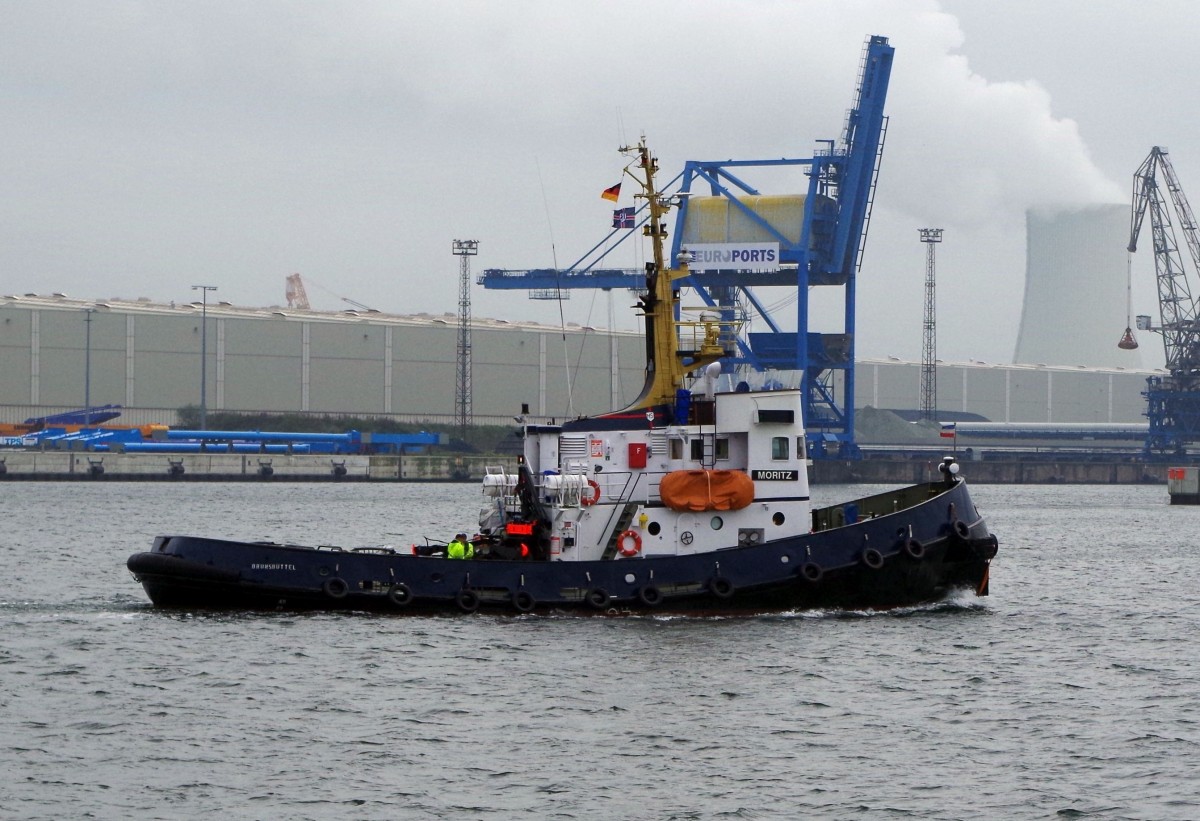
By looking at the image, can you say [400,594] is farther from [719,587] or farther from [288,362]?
[288,362]

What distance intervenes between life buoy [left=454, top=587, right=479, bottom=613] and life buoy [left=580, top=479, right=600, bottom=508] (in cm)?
194

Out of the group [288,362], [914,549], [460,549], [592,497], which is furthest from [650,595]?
[288,362]

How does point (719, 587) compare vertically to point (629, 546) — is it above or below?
below

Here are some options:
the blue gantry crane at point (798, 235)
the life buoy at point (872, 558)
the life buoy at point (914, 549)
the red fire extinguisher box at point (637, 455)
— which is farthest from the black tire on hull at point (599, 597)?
the blue gantry crane at point (798, 235)

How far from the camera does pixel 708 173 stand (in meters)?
81.5

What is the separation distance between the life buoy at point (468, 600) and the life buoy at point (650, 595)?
7.36ft

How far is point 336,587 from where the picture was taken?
77.2 feet

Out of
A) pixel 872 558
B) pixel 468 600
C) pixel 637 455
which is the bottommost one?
pixel 468 600

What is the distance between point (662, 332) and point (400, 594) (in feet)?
16.9

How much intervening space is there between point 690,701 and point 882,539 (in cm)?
628

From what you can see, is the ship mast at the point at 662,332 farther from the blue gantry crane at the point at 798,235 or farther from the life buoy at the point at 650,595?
the blue gantry crane at the point at 798,235

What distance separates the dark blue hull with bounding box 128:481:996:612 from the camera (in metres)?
23.2

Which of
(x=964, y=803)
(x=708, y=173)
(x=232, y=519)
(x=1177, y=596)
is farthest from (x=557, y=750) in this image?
(x=708, y=173)

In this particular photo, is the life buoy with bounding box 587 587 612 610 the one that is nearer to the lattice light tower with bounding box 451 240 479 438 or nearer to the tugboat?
the tugboat
